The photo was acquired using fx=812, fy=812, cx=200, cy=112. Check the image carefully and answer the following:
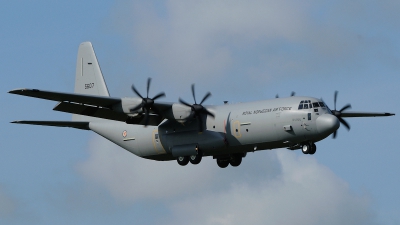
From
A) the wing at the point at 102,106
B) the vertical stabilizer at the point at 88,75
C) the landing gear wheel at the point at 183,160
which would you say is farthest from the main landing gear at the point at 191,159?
the vertical stabilizer at the point at 88,75

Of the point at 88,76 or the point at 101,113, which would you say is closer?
the point at 101,113

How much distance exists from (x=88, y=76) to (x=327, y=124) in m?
15.5

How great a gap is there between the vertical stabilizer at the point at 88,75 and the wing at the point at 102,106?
4.39m

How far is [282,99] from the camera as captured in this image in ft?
135

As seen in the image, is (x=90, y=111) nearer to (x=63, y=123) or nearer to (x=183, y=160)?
(x=63, y=123)

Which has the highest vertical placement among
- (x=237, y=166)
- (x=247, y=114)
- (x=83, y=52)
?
(x=83, y=52)

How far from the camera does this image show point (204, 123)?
42562mm

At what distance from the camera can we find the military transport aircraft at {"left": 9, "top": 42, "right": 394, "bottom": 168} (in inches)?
1576

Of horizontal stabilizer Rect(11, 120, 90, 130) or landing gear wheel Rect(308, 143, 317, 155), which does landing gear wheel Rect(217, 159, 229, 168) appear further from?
horizontal stabilizer Rect(11, 120, 90, 130)

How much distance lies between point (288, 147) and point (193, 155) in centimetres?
494

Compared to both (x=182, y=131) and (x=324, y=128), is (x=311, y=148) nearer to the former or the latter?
(x=324, y=128)

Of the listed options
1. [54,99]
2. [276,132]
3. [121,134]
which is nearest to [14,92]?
[54,99]

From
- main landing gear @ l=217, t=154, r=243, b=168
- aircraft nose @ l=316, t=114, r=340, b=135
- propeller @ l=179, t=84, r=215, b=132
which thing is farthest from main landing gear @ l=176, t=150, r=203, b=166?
aircraft nose @ l=316, t=114, r=340, b=135

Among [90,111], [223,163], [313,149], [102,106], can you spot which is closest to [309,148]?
[313,149]
